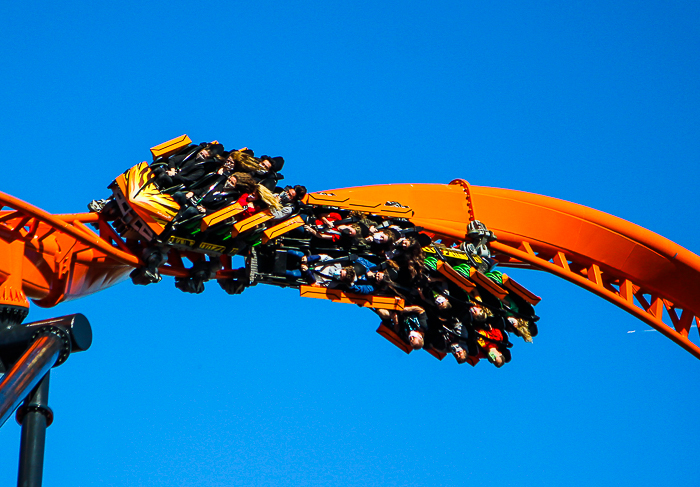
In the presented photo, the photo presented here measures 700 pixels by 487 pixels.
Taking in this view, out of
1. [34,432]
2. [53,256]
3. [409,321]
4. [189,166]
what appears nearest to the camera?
[34,432]

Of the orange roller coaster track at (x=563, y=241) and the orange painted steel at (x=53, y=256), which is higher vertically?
the orange roller coaster track at (x=563, y=241)

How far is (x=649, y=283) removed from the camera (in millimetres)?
17953

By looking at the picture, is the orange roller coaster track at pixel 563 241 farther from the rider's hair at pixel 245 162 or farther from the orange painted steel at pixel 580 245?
the rider's hair at pixel 245 162

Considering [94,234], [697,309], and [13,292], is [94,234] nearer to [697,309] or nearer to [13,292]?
[13,292]

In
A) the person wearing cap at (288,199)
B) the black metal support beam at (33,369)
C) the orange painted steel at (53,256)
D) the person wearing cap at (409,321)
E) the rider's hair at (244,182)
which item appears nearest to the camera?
the black metal support beam at (33,369)

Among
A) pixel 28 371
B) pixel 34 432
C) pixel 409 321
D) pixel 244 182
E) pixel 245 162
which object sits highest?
pixel 245 162

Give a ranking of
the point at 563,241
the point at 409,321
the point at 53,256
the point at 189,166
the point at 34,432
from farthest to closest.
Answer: the point at 563,241, the point at 409,321, the point at 189,166, the point at 53,256, the point at 34,432

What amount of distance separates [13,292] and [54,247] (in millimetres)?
1245

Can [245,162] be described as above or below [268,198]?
above

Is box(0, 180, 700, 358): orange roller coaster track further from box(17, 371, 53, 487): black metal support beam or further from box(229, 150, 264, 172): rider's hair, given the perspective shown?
box(17, 371, 53, 487): black metal support beam

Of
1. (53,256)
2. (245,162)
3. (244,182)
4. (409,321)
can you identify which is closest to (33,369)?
(53,256)

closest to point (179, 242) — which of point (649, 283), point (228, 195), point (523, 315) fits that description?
point (228, 195)

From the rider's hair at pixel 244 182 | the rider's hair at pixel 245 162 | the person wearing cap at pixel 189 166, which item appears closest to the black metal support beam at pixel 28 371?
the person wearing cap at pixel 189 166

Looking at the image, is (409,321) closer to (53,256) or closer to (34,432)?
(53,256)
